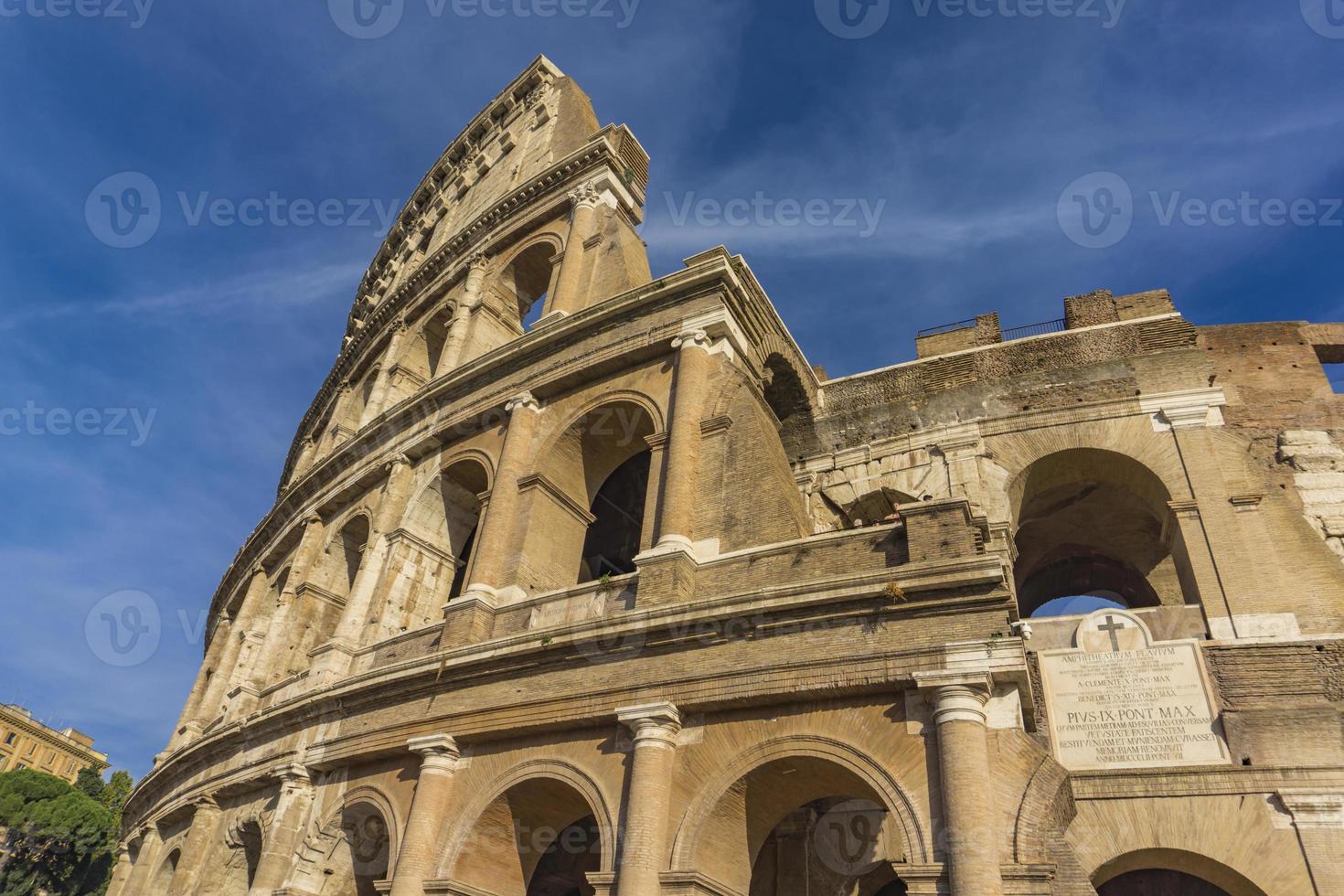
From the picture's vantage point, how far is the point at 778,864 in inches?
427

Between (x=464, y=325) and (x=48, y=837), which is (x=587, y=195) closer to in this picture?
(x=464, y=325)

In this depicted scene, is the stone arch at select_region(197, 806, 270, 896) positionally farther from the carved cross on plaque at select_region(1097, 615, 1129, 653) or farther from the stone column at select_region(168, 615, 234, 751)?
the carved cross on plaque at select_region(1097, 615, 1129, 653)

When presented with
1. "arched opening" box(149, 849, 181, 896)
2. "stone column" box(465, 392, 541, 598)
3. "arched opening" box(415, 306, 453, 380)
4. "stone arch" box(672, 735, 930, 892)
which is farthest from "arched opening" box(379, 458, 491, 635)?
"arched opening" box(149, 849, 181, 896)

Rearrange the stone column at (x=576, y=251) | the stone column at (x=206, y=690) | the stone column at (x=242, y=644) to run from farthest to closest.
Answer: the stone column at (x=206, y=690) < the stone column at (x=242, y=644) < the stone column at (x=576, y=251)

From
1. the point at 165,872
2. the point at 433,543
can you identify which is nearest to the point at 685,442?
the point at 433,543

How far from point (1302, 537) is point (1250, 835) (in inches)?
150

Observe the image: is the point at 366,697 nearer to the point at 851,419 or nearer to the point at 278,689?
the point at 278,689

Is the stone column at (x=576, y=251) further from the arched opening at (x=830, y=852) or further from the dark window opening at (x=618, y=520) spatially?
the arched opening at (x=830, y=852)

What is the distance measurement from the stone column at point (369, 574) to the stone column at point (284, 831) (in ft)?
5.02

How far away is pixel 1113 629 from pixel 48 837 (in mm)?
49046

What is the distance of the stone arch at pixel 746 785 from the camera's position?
26.0 ft

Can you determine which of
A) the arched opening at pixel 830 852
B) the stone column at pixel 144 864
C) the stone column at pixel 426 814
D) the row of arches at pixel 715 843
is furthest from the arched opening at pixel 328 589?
the arched opening at pixel 830 852

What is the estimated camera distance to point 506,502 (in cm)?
Answer: 1249

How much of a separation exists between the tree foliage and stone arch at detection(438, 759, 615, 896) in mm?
42801
